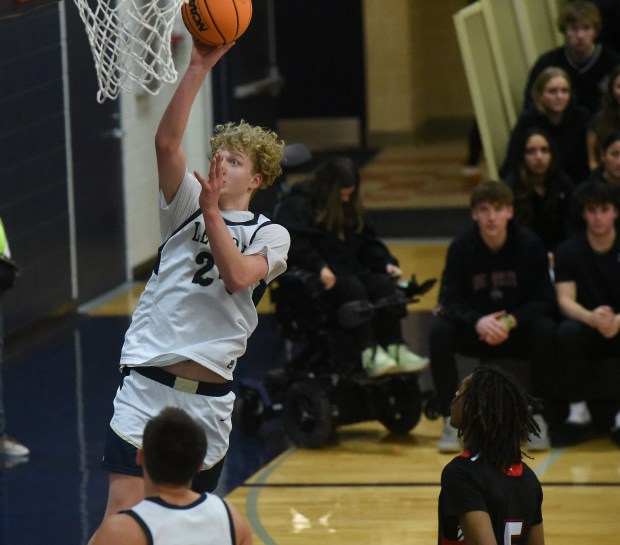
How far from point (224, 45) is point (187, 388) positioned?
3.36ft

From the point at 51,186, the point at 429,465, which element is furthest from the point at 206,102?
the point at 429,465

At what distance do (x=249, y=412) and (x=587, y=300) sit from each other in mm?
1818

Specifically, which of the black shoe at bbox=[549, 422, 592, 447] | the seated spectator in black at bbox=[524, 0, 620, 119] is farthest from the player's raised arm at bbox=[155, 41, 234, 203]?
the seated spectator in black at bbox=[524, 0, 620, 119]

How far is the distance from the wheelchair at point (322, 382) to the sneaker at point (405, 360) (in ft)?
0.17

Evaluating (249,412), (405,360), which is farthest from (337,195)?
(249,412)

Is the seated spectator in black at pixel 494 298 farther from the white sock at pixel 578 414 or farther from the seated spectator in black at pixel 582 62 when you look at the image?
the seated spectator in black at pixel 582 62

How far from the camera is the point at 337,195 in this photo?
22.4 feet

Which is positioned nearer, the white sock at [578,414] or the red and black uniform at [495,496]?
the red and black uniform at [495,496]

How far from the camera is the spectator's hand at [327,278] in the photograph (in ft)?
21.9

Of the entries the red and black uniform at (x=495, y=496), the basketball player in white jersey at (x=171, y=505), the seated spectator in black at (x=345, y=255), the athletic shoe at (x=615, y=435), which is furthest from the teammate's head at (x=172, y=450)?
the athletic shoe at (x=615, y=435)

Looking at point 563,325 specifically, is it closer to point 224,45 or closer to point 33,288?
point 224,45

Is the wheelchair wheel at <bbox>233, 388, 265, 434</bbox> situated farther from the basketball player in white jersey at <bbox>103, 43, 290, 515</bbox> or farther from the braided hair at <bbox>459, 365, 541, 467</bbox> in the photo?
the braided hair at <bbox>459, 365, 541, 467</bbox>

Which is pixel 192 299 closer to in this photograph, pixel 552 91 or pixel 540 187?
pixel 540 187

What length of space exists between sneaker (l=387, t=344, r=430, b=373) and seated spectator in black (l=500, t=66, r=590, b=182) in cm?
174
